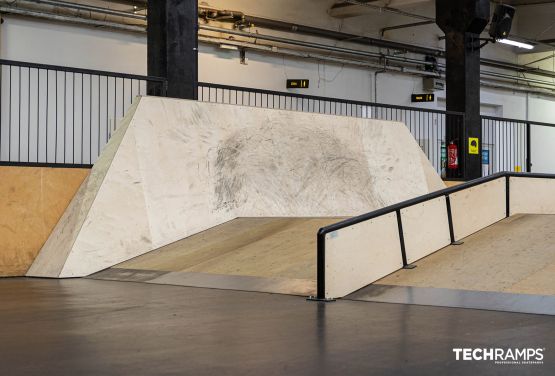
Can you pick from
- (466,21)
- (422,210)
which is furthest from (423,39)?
(422,210)

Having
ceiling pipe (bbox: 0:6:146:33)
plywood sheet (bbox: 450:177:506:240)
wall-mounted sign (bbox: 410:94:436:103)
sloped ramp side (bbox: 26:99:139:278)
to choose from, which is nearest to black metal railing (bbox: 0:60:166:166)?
ceiling pipe (bbox: 0:6:146:33)

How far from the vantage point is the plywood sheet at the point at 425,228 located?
30.2 feet

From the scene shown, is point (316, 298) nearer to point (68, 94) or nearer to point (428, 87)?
point (68, 94)

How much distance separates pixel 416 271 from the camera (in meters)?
8.84

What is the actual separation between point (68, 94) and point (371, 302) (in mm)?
11530

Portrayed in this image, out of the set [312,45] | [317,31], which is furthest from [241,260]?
[317,31]

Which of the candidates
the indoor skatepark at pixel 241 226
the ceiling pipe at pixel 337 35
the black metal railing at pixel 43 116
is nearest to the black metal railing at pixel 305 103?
the indoor skatepark at pixel 241 226

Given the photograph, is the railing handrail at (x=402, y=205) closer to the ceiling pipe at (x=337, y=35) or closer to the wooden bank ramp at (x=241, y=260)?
the wooden bank ramp at (x=241, y=260)

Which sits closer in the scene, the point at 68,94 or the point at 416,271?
the point at 416,271

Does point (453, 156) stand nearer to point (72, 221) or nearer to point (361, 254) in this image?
point (72, 221)

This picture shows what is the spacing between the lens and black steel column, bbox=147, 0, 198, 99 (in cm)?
1362

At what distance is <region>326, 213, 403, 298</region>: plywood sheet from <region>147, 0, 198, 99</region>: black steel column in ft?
19.7

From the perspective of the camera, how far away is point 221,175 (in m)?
13.0

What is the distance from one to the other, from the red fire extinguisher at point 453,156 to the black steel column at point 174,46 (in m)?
7.82
